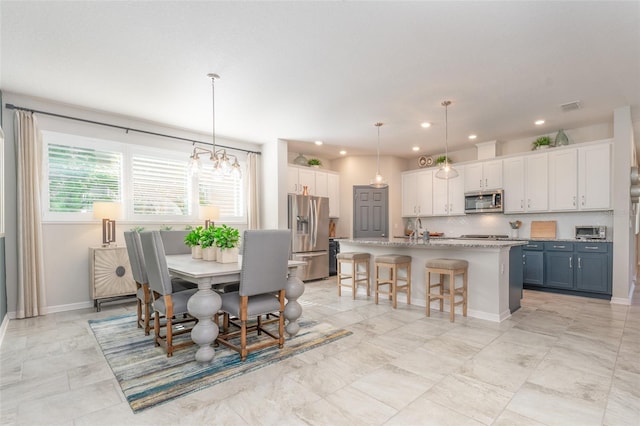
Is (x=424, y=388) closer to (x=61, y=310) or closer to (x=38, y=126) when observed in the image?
(x=61, y=310)

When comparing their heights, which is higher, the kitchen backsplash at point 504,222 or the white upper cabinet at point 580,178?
the white upper cabinet at point 580,178

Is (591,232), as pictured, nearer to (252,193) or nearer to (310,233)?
(310,233)

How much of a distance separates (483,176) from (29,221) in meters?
7.10

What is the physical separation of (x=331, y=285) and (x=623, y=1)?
16.6 feet

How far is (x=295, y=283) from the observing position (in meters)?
3.13

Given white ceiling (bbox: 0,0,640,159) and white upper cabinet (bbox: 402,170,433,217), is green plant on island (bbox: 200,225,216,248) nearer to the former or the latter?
white ceiling (bbox: 0,0,640,159)

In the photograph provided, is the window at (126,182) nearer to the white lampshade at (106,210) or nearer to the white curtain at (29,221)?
Answer: the white curtain at (29,221)

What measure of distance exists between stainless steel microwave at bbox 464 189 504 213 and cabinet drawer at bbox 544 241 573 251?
97 centimetres

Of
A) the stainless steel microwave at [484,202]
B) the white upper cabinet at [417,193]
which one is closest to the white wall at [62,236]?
the white upper cabinet at [417,193]

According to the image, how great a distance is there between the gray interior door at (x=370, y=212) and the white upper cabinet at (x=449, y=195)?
3.50 feet

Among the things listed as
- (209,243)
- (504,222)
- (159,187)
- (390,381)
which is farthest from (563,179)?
(159,187)

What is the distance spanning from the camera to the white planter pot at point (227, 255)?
3.15 meters

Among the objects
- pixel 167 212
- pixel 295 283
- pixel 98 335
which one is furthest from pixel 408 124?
pixel 98 335

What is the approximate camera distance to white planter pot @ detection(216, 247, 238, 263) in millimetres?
3154
